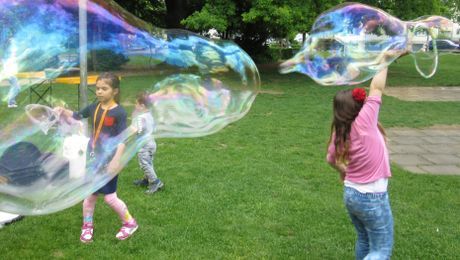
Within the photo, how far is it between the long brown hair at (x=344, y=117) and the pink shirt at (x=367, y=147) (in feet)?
0.10

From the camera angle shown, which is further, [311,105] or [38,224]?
[311,105]

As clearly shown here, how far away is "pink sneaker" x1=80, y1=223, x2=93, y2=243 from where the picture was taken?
192 inches

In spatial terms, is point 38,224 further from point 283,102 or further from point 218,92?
point 283,102

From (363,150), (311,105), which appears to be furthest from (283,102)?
(363,150)

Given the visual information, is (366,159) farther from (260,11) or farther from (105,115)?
(260,11)

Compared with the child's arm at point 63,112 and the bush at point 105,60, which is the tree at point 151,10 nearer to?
the bush at point 105,60

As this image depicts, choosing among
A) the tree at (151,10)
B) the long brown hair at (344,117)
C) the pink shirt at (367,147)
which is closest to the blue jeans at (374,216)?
the pink shirt at (367,147)

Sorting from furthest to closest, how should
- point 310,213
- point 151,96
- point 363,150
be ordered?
point 310,213
point 151,96
point 363,150

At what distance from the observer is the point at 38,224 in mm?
5309

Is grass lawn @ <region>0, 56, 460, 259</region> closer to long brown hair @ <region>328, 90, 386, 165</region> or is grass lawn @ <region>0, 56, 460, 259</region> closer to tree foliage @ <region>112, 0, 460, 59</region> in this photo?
long brown hair @ <region>328, 90, 386, 165</region>

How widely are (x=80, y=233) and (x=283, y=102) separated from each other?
Answer: 9.61 m

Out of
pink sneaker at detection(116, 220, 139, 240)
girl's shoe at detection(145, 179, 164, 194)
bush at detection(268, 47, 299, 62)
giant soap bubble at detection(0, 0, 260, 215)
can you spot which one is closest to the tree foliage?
bush at detection(268, 47, 299, 62)

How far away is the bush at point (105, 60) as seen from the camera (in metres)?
4.23

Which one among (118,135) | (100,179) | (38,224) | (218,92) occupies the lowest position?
(38,224)
